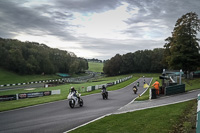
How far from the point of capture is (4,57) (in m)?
78.8

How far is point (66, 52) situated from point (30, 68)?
48288mm

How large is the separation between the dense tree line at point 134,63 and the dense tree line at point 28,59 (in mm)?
23465

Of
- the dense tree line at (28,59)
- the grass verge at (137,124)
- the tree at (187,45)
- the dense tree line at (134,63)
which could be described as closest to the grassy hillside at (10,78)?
the dense tree line at (28,59)

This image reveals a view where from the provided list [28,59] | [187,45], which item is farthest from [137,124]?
[28,59]

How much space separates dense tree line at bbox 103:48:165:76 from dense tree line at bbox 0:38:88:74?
2346 centimetres

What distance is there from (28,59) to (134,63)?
66.5 meters

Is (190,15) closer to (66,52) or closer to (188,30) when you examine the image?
(188,30)

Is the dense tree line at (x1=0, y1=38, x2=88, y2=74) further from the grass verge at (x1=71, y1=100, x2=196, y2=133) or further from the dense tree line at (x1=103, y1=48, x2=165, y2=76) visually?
the grass verge at (x1=71, y1=100, x2=196, y2=133)

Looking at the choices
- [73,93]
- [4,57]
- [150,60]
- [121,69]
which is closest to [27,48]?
[4,57]

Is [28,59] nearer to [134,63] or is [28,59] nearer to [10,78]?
[10,78]

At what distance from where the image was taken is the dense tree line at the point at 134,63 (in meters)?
108

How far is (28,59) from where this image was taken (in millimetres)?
85812

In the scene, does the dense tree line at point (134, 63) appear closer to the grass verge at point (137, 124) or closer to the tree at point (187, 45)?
the tree at point (187, 45)

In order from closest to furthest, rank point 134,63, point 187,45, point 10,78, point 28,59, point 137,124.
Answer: point 137,124
point 187,45
point 10,78
point 28,59
point 134,63
